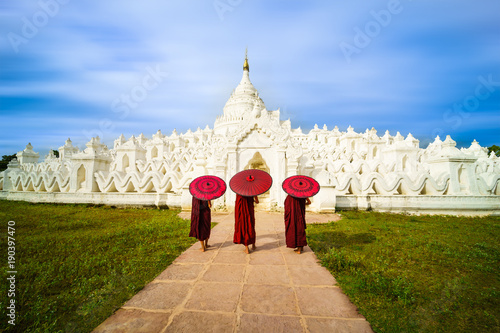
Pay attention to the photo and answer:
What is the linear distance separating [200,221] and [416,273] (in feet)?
13.8

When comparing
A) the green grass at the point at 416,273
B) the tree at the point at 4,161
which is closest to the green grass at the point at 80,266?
the green grass at the point at 416,273

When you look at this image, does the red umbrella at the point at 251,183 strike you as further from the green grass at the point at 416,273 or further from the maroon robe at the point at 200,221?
the green grass at the point at 416,273

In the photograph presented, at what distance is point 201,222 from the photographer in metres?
5.08

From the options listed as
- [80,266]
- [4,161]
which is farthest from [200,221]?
[4,161]

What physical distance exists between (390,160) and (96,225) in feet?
53.9

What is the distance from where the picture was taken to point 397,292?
3.12m

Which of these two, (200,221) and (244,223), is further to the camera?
(200,221)

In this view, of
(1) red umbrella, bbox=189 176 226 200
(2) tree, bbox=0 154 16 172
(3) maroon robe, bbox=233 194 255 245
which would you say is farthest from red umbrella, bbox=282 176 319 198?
(2) tree, bbox=0 154 16 172

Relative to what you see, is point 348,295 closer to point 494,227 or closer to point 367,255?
point 367,255

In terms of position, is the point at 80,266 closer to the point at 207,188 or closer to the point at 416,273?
the point at 207,188

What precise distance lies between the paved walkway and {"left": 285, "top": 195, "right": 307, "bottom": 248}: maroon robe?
31 centimetres

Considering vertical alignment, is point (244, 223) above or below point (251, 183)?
below

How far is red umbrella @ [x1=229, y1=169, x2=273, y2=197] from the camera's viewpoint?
4797 mm

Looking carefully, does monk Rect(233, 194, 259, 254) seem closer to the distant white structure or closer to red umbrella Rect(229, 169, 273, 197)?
red umbrella Rect(229, 169, 273, 197)
